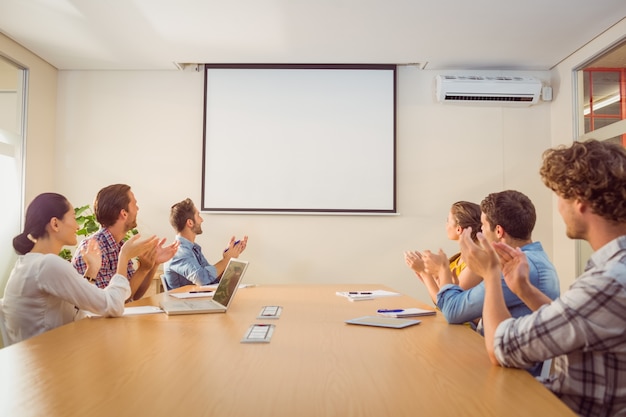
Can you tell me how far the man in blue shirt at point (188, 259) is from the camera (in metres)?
3.52

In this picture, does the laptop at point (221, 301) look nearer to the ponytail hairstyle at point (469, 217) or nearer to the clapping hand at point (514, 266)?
the clapping hand at point (514, 266)

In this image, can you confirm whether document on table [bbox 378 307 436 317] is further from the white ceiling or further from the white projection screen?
the white projection screen

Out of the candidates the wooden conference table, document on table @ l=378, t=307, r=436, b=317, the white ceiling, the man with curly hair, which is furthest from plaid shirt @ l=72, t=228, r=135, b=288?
the man with curly hair

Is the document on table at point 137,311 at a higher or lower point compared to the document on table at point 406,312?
lower

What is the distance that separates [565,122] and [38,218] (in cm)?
457

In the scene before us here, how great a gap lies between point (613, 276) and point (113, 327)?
1.58m

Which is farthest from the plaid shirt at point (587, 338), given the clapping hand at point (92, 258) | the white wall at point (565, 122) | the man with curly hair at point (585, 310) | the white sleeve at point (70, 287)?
the white wall at point (565, 122)

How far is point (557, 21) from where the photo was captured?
4098 millimetres

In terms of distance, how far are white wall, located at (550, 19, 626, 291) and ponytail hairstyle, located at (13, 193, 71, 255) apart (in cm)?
431

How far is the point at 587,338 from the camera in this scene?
113cm

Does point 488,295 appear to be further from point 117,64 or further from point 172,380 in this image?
point 117,64

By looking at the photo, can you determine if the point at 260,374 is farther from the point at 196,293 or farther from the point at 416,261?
the point at 196,293

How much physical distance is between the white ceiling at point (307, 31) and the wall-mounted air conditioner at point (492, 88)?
16 cm

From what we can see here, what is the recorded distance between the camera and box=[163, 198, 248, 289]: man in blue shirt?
3516 mm
